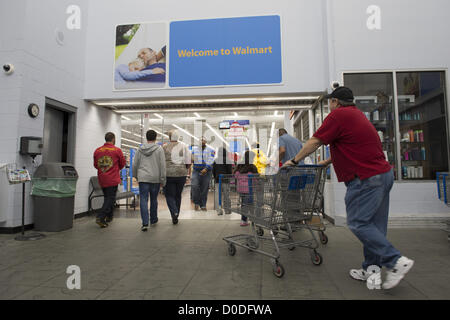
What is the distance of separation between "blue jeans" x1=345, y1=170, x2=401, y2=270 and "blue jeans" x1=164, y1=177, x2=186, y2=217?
11.0 feet

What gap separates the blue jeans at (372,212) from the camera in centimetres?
208

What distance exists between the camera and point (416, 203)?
4664 mm

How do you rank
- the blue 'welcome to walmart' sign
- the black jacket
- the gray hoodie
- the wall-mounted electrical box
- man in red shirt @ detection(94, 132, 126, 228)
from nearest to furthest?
the wall-mounted electrical box → the gray hoodie → man in red shirt @ detection(94, 132, 126, 228) → the blue 'welcome to walmart' sign → the black jacket

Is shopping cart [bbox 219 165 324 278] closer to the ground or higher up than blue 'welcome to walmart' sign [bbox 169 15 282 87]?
closer to the ground

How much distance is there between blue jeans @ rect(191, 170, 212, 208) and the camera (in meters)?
6.39

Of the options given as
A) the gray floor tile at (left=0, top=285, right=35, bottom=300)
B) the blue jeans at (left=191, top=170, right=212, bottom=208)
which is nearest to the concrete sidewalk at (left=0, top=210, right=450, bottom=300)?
the gray floor tile at (left=0, top=285, right=35, bottom=300)

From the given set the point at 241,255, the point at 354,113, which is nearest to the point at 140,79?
the point at 241,255

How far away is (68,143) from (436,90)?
7175 millimetres

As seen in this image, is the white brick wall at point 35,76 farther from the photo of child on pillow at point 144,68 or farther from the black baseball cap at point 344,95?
the black baseball cap at point 344,95

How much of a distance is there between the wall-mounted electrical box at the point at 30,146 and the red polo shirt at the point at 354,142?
4.23 metres

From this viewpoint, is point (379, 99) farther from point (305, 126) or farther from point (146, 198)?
point (146, 198)

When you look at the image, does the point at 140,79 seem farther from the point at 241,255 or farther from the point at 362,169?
the point at 362,169

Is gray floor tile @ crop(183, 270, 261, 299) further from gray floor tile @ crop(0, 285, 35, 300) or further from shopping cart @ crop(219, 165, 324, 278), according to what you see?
gray floor tile @ crop(0, 285, 35, 300)

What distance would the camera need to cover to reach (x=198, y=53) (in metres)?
5.50
